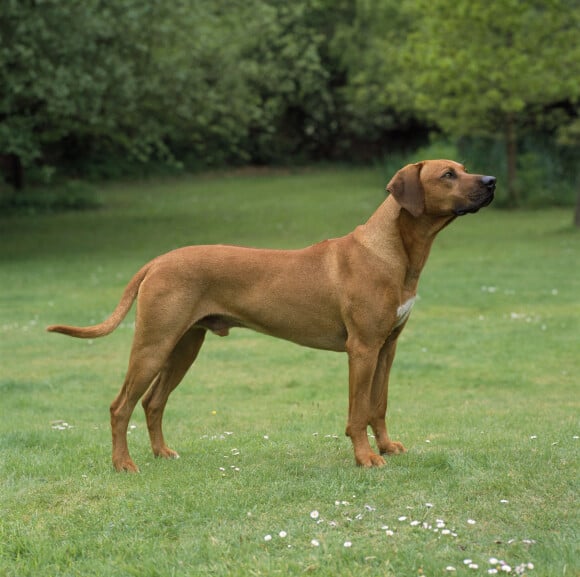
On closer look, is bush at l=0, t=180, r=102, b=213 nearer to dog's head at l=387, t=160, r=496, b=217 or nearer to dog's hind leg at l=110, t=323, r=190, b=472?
dog's hind leg at l=110, t=323, r=190, b=472

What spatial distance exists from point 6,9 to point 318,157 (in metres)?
32.1

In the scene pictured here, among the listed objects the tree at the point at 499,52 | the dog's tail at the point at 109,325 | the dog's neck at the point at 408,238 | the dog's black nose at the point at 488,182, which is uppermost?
the tree at the point at 499,52

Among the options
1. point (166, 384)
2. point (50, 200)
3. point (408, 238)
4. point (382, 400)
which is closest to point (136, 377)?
point (166, 384)

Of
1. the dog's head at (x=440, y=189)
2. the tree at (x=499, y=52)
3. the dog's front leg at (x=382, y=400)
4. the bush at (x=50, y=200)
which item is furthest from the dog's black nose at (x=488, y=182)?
the bush at (x=50, y=200)

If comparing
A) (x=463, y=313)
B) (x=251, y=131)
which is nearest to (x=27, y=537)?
(x=463, y=313)

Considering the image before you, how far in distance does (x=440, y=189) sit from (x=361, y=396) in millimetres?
1441

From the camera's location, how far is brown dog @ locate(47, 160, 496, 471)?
20.4 feet

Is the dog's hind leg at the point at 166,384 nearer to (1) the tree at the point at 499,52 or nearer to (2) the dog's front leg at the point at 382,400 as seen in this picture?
(2) the dog's front leg at the point at 382,400

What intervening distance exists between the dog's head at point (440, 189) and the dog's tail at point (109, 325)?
179 centimetres

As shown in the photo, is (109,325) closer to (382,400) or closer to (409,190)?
(382,400)

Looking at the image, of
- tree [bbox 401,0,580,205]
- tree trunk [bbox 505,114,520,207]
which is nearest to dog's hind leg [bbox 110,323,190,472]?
tree [bbox 401,0,580,205]

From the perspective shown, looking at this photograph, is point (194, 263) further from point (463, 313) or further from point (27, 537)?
point (463, 313)

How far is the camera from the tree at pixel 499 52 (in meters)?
25.0

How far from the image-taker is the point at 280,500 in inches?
220
